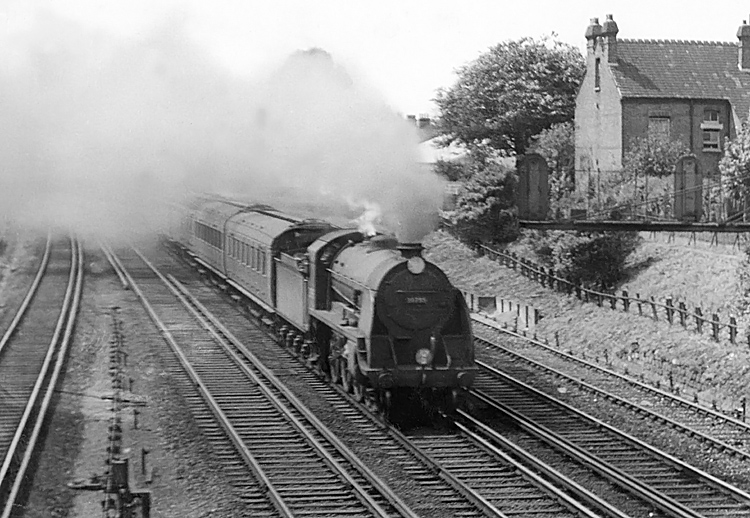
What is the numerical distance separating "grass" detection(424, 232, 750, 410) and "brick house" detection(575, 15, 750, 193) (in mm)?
7090

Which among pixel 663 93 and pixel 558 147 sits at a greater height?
pixel 663 93

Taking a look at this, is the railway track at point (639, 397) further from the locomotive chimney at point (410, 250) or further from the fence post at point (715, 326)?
the locomotive chimney at point (410, 250)

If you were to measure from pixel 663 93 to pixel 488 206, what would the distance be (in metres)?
7.64

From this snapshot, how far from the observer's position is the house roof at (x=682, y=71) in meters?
39.6

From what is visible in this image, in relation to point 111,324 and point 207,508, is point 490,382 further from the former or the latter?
point 111,324

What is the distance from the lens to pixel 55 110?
46594 mm

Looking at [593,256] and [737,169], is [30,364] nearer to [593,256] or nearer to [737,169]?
[593,256]

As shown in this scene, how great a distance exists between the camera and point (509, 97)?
157ft

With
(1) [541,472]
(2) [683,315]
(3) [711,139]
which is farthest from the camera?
(3) [711,139]

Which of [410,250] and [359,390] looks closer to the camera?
[410,250]

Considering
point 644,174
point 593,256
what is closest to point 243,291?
point 593,256

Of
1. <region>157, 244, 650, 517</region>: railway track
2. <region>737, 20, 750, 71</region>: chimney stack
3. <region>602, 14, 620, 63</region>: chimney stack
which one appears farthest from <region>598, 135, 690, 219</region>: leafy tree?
<region>157, 244, 650, 517</region>: railway track

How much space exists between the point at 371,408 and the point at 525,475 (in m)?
4.18

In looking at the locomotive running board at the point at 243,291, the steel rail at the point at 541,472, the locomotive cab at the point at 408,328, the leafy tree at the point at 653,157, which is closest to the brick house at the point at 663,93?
the leafy tree at the point at 653,157
